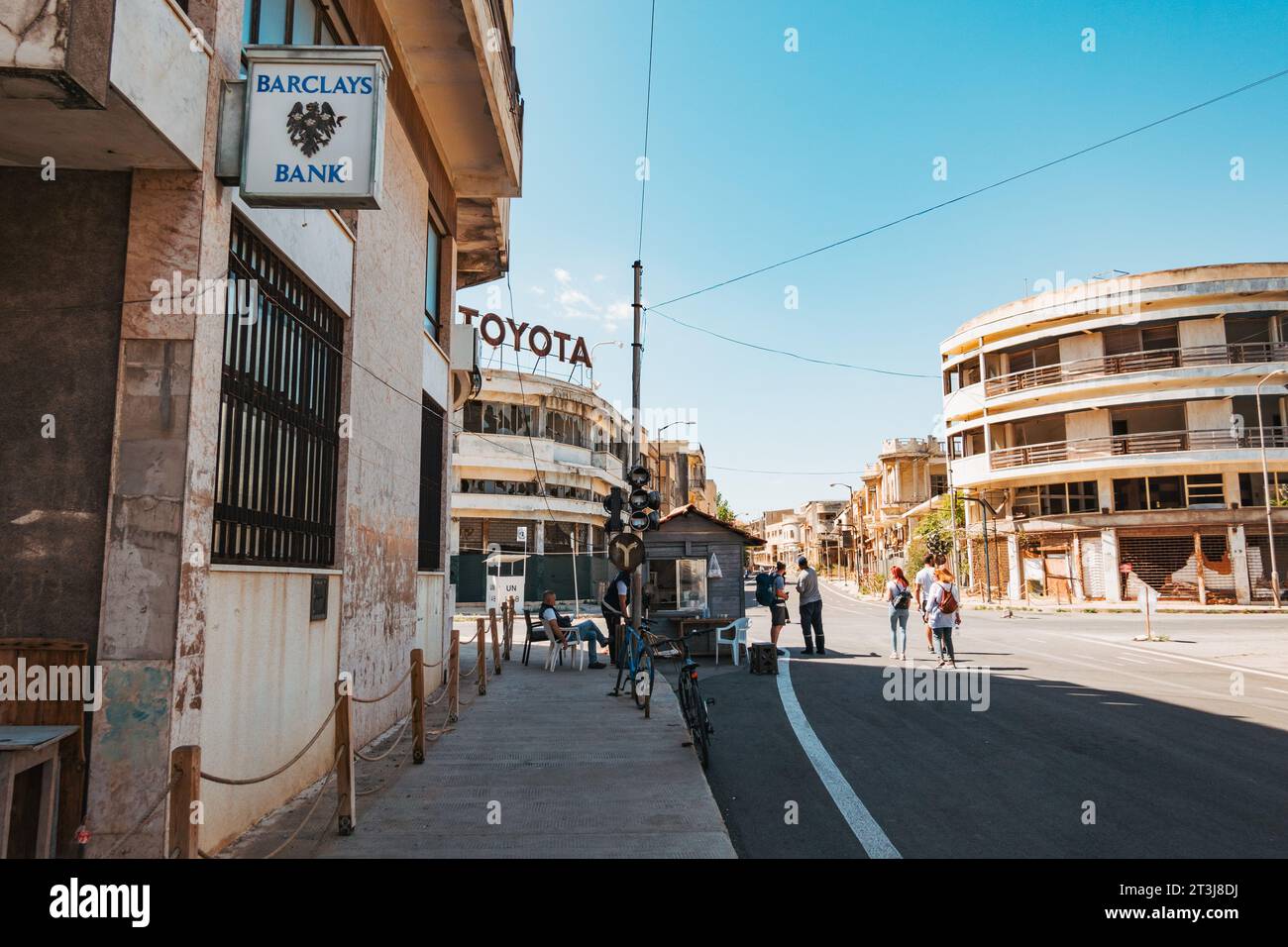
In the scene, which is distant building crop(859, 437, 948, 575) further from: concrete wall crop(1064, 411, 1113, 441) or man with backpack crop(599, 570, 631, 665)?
man with backpack crop(599, 570, 631, 665)

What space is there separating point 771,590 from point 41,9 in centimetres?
1375

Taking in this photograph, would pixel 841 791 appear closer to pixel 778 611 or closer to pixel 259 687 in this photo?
pixel 259 687

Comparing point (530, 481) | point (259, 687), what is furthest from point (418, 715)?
point (530, 481)

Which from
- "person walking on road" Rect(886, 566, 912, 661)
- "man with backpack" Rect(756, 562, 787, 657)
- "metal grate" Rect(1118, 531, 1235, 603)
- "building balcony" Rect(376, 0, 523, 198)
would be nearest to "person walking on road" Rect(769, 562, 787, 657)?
"man with backpack" Rect(756, 562, 787, 657)

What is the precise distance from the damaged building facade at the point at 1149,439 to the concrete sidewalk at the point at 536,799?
31554mm

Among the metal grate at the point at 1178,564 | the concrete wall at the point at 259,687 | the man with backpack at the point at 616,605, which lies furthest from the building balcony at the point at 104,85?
the metal grate at the point at 1178,564

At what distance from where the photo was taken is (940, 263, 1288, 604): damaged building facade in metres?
34.0

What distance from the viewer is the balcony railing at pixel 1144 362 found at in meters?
35.1

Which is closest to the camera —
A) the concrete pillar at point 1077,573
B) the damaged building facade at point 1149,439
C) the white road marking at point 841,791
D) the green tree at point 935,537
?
the white road marking at point 841,791

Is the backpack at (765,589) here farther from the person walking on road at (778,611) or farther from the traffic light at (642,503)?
the traffic light at (642,503)

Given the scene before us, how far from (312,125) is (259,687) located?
3601 mm

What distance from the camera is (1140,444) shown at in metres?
36.9

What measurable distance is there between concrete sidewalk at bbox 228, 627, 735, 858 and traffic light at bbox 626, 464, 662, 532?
10.9 feet

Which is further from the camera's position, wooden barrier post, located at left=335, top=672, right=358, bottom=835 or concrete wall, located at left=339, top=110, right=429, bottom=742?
concrete wall, located at left=339, top=110, right=429, bottom=742
